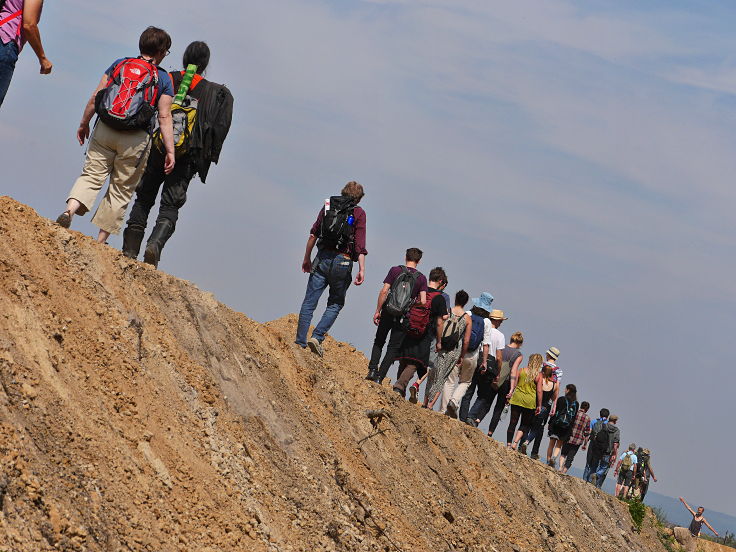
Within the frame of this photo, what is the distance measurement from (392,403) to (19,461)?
7.67 m

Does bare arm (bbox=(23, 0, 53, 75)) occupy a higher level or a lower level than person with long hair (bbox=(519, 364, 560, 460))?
lower

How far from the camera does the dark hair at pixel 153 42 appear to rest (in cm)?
947

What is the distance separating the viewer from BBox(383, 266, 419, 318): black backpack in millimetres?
13258

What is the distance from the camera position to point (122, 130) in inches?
370

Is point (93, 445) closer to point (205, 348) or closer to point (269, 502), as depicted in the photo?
point (269, 502)

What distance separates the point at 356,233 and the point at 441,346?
320 centimetres

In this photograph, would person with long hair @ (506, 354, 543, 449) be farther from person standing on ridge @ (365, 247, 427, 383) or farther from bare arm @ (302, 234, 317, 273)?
bare arm @ (302, 234, 317, 273)

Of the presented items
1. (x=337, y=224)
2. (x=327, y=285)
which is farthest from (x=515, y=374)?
(x=337, y=224)

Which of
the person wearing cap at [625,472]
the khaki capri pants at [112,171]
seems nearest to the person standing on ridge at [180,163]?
the khaki capri pants at [112,171]

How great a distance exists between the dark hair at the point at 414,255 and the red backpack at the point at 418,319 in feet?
1.87

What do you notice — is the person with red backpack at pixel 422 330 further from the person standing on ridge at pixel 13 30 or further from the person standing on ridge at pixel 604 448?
the person standing on ridge at pixel 604 448

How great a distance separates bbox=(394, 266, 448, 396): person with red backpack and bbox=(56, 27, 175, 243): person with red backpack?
4.88m

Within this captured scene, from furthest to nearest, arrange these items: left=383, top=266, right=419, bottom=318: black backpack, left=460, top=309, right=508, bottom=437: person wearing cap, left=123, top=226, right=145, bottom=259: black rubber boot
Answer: left=460, top=309, right=508, bottom=437: person wearing cap < left=383, top=266, right=419, bottom=318: black backpack < left=123, top=226, right=145, bottom=259: black rubber boot

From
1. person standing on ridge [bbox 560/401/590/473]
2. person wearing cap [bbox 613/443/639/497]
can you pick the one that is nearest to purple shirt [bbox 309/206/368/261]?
person standing on ridge [bbox 560/401/590/473]
